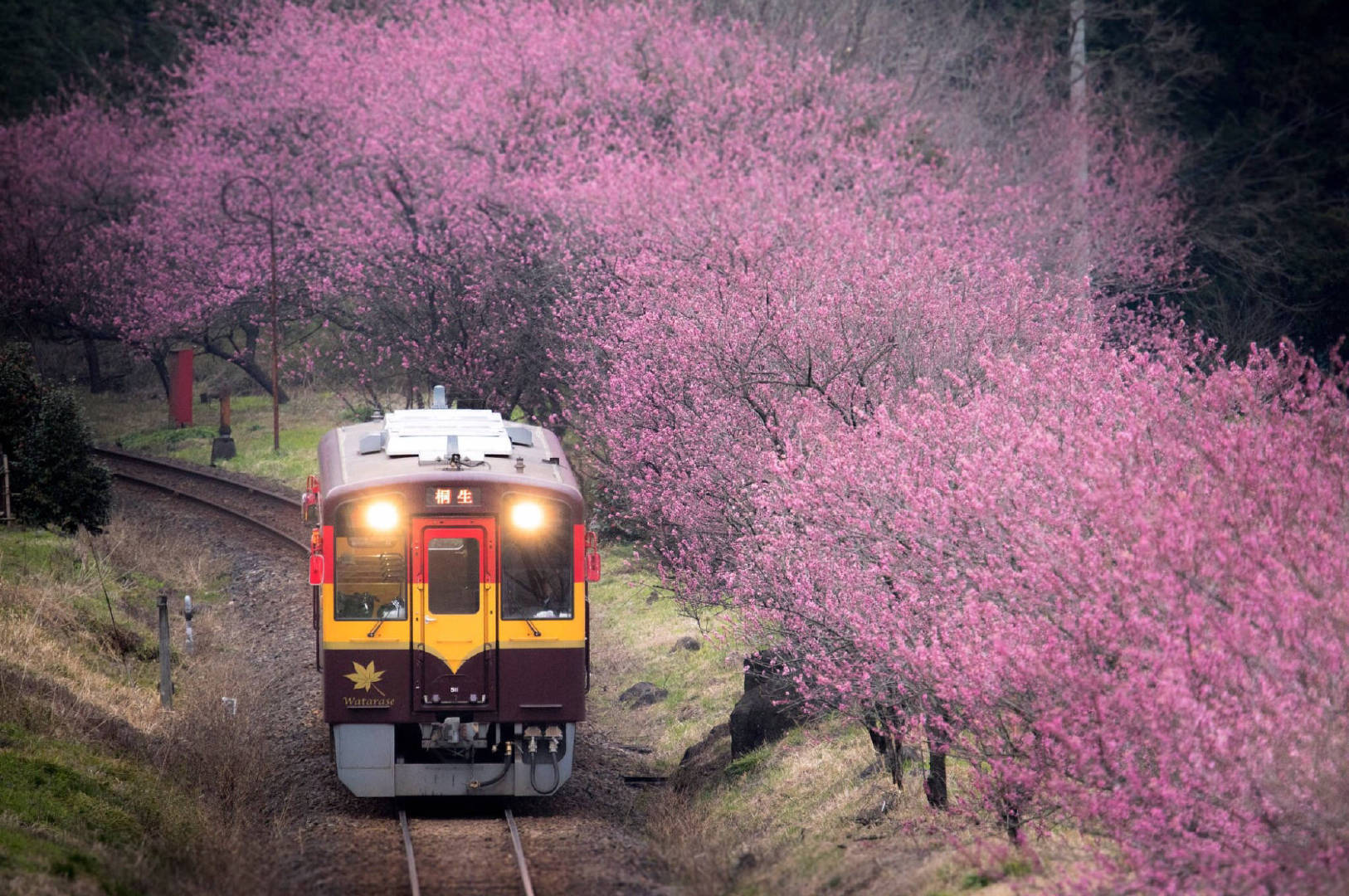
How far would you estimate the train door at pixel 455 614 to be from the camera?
13.0 m

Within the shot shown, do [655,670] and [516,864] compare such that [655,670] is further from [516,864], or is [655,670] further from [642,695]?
[516,864]

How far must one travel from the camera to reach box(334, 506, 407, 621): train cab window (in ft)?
42.5

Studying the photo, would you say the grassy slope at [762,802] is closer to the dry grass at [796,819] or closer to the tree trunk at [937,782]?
the dry grass at [796,819]

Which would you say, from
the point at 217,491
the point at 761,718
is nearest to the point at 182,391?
the point at 217,491

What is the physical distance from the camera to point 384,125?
121ft

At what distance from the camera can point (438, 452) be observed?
13.5 m

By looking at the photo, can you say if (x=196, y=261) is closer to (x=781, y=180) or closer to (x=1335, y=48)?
(x=781, y=180)

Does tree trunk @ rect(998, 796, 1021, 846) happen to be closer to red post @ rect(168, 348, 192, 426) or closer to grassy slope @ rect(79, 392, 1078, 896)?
grassy slope @ rect(79, 392, 1078, 896)

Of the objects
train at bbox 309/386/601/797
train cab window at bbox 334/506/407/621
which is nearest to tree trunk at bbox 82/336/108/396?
train at bbox 309/386/601/797

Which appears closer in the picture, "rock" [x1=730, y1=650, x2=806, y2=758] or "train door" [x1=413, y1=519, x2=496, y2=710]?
"train door" [x1=413, y1=519, x2=496, y2=710]

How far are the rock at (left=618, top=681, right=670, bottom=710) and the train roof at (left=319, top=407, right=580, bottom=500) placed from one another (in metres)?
4.55

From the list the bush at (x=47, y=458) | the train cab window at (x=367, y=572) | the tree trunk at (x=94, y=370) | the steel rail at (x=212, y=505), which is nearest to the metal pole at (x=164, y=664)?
the train cab window at (x=367, y=572)

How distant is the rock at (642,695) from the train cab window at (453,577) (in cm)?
593

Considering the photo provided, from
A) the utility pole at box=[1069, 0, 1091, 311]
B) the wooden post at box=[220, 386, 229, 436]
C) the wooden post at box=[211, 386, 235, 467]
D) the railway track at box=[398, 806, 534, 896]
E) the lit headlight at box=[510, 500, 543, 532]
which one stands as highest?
the utility pole at box=[1069, 0, 1091, 311]
